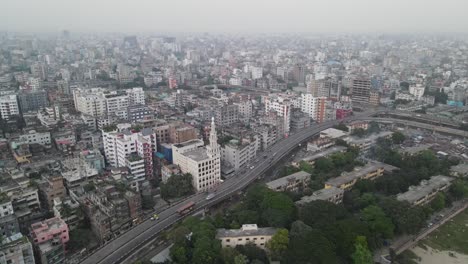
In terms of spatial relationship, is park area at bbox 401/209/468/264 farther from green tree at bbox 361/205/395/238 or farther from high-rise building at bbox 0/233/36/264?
high-rise building at bbox 0/233/36/264

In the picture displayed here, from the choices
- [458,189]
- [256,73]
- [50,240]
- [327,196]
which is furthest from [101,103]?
[256,73]

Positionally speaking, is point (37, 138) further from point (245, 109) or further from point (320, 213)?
point (320, 213)

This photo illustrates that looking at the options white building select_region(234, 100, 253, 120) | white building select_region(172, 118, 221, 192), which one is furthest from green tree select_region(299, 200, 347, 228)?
white building select_region(234, 100, 253, 120)

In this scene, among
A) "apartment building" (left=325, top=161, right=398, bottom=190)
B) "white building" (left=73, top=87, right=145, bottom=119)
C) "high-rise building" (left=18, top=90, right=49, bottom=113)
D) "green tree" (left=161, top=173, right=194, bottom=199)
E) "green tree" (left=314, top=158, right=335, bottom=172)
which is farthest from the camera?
"high-rise building" (left=18, top=90, right=49, bottom=113)

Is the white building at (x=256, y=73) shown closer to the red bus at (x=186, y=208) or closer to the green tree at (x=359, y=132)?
the green tree at (x=359, y=132)

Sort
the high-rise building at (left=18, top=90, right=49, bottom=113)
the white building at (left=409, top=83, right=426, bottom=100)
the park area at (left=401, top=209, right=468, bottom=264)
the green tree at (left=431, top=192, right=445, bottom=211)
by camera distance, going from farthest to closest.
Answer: the white building at (left=409, top=83, right=426, bottom=100) → the high-rise building at (left=18, top=90, right=49, bottom=113) → the green tree at (left=431, top=192, right=445, bottom=211) → the park area at (left=401, top=209, right=468, bottom=264)

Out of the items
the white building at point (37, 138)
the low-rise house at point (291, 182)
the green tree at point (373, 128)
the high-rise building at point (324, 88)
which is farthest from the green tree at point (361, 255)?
the high-rise building at point (324, 88)
